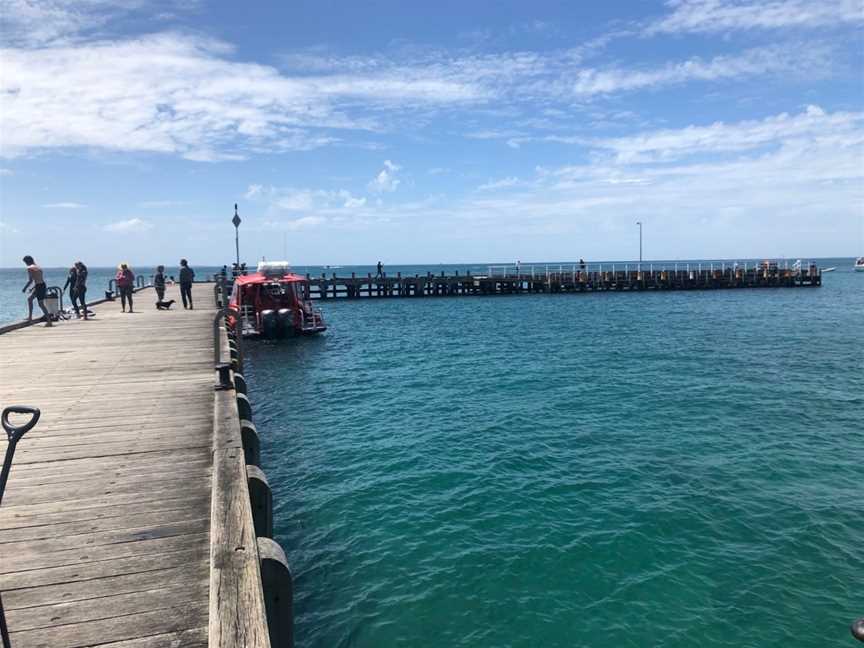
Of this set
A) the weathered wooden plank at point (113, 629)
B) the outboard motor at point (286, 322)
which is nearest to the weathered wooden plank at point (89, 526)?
the weathered wooden plank at point (113, 629)

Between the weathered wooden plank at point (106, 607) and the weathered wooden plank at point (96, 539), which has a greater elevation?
the weathered wooden plank at point (96, 539)

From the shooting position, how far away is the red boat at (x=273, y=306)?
2862 centimetres

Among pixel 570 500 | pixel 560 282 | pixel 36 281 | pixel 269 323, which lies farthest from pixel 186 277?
pixel 560 282

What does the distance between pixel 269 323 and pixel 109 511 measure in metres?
24.3

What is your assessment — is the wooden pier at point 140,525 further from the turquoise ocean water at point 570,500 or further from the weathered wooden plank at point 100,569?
the turquoise ocean water at point 570,500

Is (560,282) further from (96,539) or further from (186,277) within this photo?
(96,539)

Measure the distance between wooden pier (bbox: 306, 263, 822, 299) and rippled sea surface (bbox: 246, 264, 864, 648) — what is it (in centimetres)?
3647

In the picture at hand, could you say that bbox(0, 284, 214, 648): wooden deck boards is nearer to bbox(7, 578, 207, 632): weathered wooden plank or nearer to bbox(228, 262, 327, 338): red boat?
bbox(7, 578, 207, 632): weathered wooden plank

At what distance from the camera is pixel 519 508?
9695 mm

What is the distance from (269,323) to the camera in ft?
93.3

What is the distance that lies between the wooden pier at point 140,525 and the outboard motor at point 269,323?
1879 centimetres

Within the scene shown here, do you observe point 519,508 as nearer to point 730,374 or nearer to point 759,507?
point 759,507

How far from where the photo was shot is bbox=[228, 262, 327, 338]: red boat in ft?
93.9

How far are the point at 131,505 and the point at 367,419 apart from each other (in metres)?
10.3
